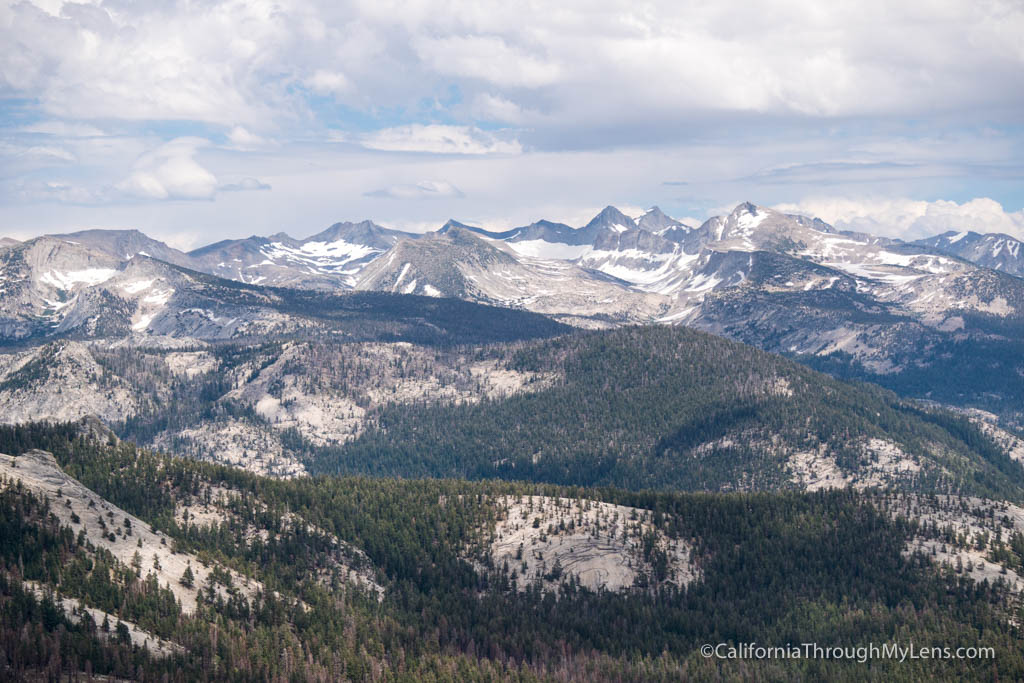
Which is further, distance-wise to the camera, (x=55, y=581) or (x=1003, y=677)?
(x=1003, y=677)

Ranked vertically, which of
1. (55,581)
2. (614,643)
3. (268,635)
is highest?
(55,581)

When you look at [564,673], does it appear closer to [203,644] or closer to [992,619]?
[203,644]

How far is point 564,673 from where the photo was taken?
17712 cm

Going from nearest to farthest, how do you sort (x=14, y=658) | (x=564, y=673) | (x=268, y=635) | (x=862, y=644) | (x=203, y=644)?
1. (x=14, y=658)
2. (x=203, y=644)
3. (x=268, y=635)
4. (x=564, y=673)
5. (x=862, y=644)

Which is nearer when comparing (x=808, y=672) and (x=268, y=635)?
(x=268, y=635)

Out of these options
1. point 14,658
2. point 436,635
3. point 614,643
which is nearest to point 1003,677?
point 614,643

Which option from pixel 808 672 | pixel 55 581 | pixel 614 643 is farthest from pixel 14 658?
pixel 808 672

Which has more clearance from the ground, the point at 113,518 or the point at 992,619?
the point at 113,518

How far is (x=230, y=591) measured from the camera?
583 ft

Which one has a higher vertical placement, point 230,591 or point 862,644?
point 230,591

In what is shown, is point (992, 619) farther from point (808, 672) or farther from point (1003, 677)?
point (808, 672)

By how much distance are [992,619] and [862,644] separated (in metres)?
26.0

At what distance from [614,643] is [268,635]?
227 feet

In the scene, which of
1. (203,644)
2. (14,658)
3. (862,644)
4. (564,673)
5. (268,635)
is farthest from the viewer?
(862,644)
